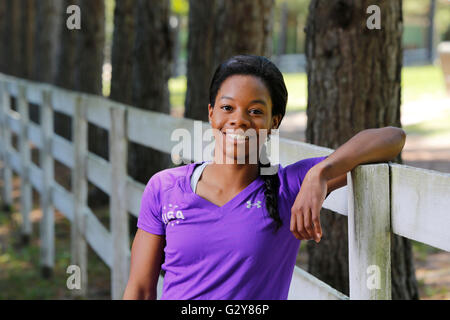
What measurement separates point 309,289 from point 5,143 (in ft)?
31.1

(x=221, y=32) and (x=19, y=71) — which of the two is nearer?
(x=221, y=32)

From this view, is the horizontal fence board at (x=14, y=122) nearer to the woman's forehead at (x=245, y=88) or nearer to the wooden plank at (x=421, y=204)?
the woman's forehead at (x=245, y=88)

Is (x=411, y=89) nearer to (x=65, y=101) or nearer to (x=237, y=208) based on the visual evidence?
(x=65, y=101)

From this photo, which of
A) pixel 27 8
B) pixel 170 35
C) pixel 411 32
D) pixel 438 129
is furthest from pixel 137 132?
pixel 411 32

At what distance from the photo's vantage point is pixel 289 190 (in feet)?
8.11

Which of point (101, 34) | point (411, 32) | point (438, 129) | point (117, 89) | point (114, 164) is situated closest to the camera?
point (114, 164)

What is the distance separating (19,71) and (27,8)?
1.65m

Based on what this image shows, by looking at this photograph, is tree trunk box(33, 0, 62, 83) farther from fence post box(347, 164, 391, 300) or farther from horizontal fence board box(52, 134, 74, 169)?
fence post box(347, 164, 391, 300)

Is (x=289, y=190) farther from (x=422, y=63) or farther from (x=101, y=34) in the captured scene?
(x=422, y=63)

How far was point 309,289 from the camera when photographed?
3127 millimetres

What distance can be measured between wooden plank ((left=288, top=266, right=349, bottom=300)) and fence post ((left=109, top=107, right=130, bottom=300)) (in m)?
2.07

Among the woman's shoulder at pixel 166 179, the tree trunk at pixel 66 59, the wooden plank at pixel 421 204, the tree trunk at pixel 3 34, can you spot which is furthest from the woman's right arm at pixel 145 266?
the tree trunk at pixel 3 34

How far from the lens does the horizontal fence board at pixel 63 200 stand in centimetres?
722

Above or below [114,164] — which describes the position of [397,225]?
above
